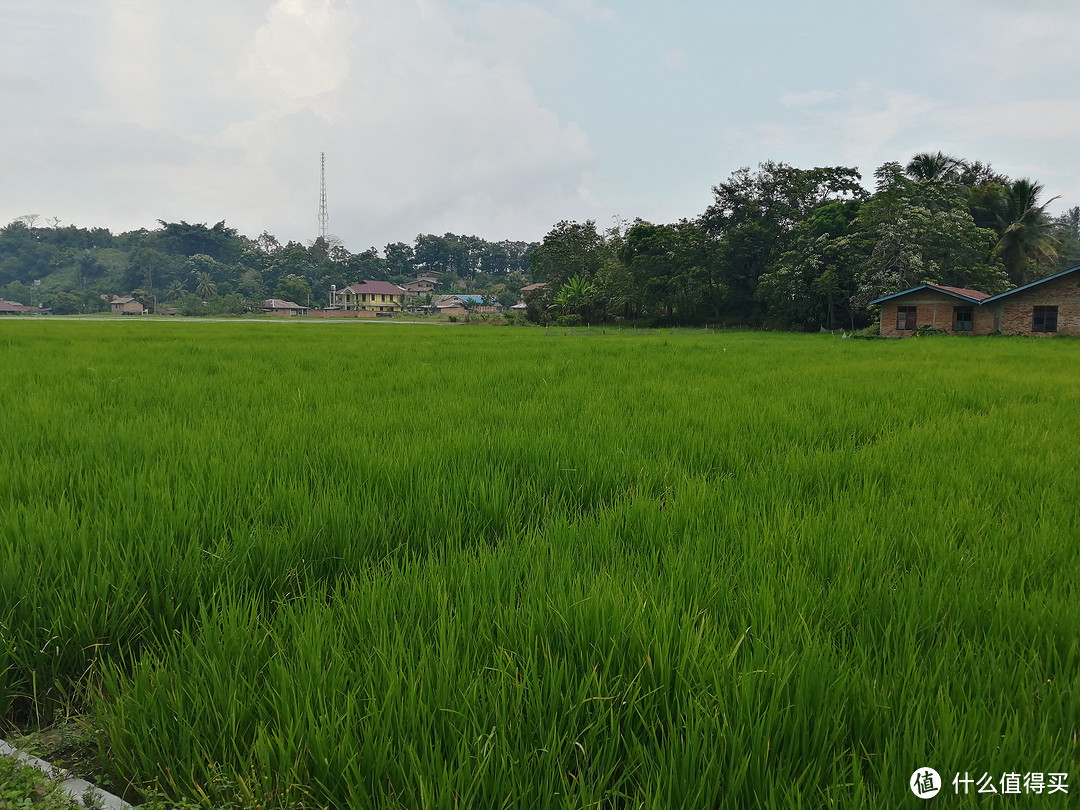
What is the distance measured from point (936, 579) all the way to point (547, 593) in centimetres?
121

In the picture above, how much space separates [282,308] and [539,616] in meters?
81.9

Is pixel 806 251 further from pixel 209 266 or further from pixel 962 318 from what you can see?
pixel 209 266

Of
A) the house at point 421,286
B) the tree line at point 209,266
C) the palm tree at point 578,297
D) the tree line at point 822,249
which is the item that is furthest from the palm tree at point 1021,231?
the house at point 421,286

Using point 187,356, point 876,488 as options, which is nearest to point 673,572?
point 876,488

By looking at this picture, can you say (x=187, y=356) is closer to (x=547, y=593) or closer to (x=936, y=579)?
(x=547, y=593)

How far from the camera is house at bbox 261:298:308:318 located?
241 feet

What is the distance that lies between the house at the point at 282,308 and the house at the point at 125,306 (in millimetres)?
17131

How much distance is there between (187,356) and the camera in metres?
10.3

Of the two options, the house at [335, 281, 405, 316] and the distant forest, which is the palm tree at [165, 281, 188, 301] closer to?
the house at [335, 281, 405, 316]

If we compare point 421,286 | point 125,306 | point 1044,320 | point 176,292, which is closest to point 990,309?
point 1044,320

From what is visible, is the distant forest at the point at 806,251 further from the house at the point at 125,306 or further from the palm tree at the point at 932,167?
the house at the point at 125,306

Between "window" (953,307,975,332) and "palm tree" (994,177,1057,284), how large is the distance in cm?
1106

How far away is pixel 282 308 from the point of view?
7512cm

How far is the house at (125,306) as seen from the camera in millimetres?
77062
